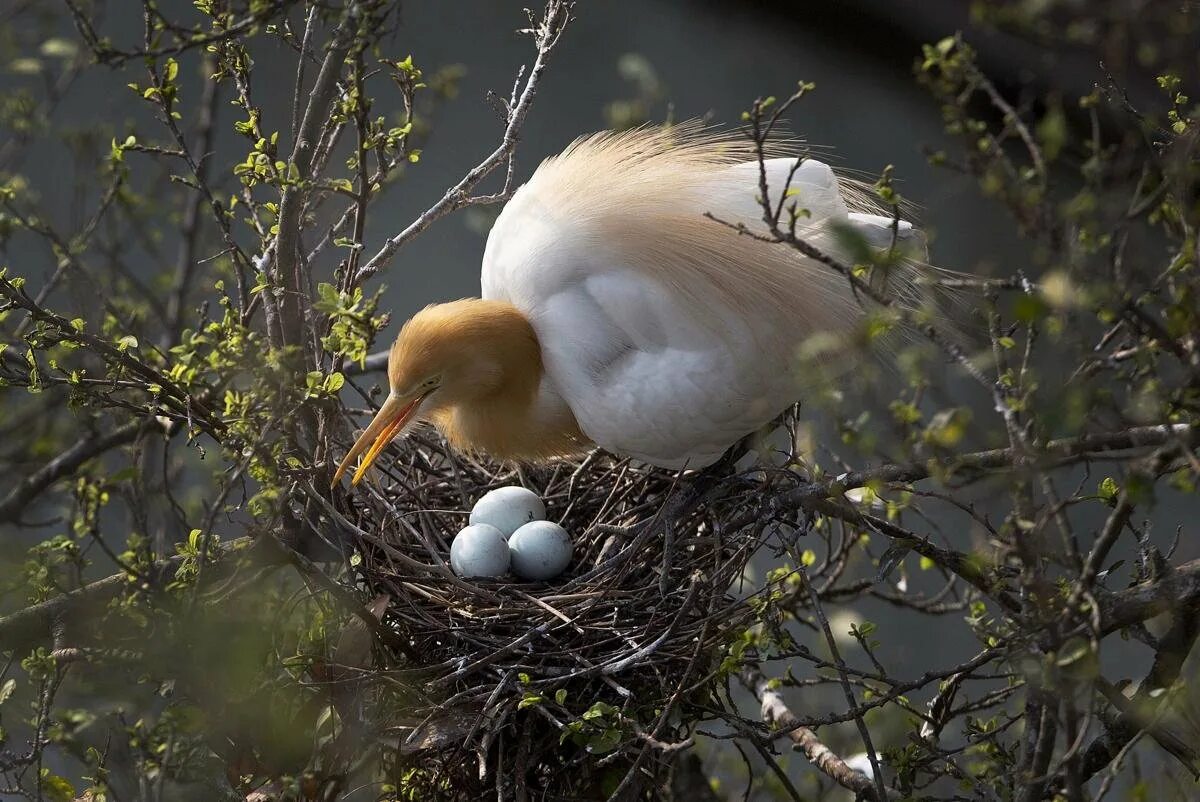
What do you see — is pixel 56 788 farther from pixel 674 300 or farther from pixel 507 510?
pixel 674 300

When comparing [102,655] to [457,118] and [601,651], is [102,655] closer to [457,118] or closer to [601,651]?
[601,651]

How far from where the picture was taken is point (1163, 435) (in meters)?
0.93

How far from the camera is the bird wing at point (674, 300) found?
154 cm

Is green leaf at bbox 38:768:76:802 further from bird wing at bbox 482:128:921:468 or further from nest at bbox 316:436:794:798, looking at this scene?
bird wing at bbox 482:128:921:468

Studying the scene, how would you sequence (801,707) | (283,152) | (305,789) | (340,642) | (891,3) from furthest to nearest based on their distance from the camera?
(891,3) < (801,707) < (283,152) < (340,642) < (305,789)

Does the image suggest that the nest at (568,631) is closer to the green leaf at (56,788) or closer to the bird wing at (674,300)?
the bird wing at (674,300)

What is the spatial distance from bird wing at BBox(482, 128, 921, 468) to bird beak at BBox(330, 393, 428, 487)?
0.71 ft

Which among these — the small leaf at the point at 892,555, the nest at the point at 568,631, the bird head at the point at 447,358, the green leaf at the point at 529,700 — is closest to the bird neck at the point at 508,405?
the bird head at the point at 447,358

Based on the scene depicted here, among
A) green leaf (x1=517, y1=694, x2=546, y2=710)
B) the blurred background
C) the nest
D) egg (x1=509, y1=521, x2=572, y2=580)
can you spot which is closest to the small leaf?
the nest

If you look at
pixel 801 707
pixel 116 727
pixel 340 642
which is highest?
pixel 116 727

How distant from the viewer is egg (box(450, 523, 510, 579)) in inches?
66.5

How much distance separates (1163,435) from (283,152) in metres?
1.57

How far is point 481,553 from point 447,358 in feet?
0.93

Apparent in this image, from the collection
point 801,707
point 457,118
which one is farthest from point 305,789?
point 457,118
